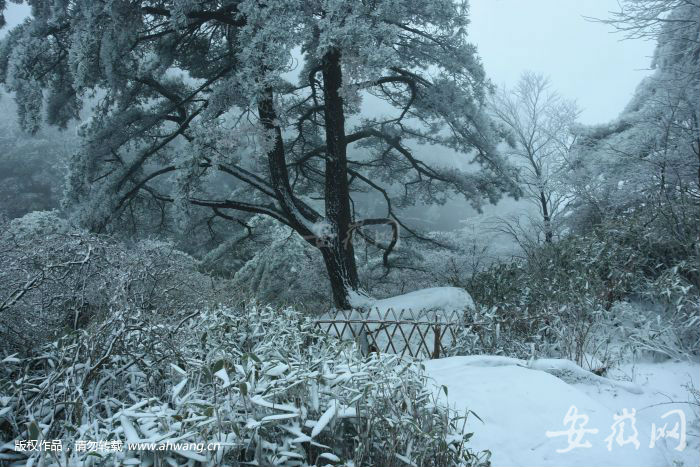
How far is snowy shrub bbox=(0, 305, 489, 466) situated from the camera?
6.96ft

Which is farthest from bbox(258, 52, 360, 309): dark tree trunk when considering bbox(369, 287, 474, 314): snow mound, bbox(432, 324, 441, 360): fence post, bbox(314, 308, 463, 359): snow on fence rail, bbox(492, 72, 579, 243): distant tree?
bbox(492, 72, 579, 243): distant tree

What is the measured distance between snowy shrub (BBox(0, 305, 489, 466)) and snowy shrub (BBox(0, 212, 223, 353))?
0.45m

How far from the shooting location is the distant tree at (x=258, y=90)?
6.22 metres

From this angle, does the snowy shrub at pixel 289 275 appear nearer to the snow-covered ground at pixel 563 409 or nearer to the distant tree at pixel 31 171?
the snow-covered ground at pixel 563 409

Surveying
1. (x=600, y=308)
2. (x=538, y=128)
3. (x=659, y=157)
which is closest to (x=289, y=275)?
(x=600, y=308)

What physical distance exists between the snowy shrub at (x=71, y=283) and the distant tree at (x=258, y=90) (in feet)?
4.06

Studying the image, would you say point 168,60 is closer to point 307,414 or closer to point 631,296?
point 307,414

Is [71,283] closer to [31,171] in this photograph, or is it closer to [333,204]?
[333,204]

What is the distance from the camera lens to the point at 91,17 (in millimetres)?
6242

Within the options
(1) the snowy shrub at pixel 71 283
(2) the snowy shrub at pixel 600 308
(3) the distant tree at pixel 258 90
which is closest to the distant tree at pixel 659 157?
(2) the snowy shrub at pixel 600 308

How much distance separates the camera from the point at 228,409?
2289 mm

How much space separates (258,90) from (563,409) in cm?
549

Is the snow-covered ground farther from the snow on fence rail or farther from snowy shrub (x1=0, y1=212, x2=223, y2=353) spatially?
snowy shrub (x1=0, y1=212, x2=223, y2=353)

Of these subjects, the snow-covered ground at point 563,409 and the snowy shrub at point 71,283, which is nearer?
the snow-covered ground at point 563,409
